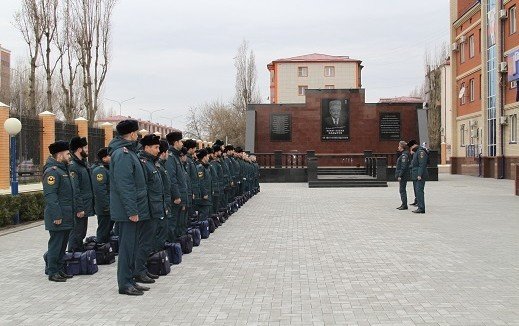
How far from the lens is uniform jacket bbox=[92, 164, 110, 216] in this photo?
8977mm

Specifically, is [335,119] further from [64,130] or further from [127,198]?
[127,198]

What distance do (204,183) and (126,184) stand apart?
426 cm

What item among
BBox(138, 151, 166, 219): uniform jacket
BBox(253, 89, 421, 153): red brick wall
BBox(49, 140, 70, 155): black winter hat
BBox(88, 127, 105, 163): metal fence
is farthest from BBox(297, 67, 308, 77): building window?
BBox(138, 151, 166, 219): uniform jacket

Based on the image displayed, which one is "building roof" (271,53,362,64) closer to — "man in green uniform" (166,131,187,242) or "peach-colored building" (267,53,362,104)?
"peach-colored building" (267,53,362,104)

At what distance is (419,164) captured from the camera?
1541cm

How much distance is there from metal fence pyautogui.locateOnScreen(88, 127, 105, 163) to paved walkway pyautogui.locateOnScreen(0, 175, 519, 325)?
10.1 meters

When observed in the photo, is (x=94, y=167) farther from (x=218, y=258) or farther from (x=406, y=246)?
(x=406, y=246)

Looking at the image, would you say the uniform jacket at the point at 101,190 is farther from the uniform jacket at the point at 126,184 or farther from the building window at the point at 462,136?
the building window at the point at 462,136

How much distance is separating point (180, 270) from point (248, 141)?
2585 centimetres

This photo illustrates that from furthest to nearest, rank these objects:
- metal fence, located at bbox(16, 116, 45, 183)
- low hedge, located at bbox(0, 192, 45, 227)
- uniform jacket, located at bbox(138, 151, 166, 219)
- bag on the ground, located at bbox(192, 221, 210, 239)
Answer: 1. metal fence, located at bbox(16, 116, 45, 183)
2. low hedge, located at bbox(0, 192, 45, 227)
3. bag on the ground, located at bbox(192, 221, 210, 239)
4. uniform jacket, located at bbox(138, 151, 166, 219)

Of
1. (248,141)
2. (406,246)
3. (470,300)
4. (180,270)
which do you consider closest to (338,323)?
(470,300)

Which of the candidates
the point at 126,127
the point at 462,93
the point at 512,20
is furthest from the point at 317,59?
the point at 126,127

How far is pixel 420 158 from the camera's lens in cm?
1537

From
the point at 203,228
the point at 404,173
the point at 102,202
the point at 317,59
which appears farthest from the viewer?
the point at 317,59
